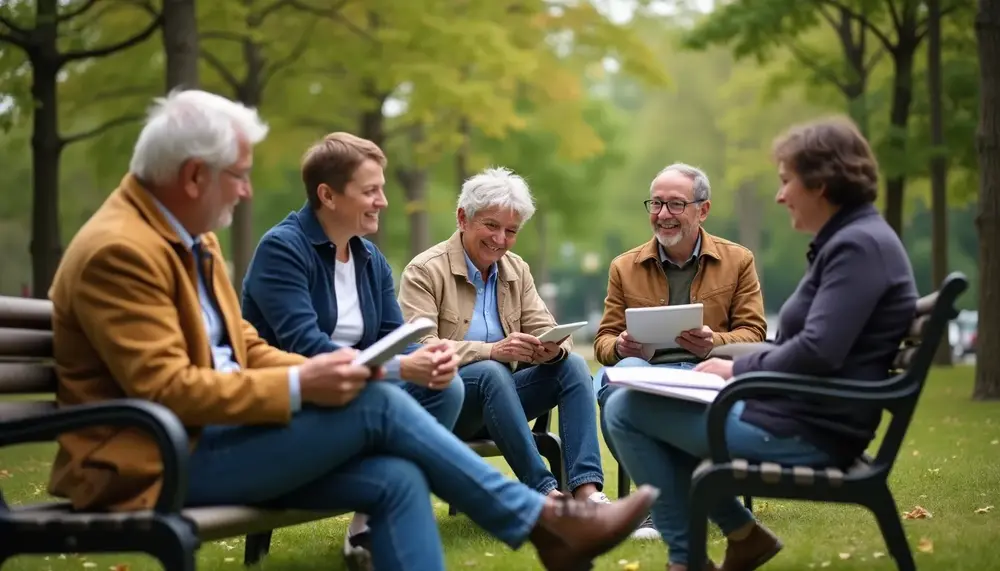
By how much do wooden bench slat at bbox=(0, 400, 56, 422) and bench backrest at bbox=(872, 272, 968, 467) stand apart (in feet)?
8.55

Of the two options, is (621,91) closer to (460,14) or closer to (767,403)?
(460,14)

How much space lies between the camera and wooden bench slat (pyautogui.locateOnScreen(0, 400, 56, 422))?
389 cm

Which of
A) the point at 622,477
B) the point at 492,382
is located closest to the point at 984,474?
the point at 622,477

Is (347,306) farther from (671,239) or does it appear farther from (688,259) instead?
(688,259)

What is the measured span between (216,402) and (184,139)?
781 mm

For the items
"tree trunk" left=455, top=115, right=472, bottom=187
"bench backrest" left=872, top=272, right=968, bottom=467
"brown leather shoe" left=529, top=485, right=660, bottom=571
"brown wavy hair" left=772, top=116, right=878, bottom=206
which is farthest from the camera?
"tree trunk" left=455, top=115, right=472, bottom=187

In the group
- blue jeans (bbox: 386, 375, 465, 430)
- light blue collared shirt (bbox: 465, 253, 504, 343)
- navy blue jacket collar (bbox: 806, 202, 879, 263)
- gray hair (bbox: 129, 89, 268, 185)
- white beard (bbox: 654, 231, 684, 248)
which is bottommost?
blue jeans (bbox: 386, 375, 465, 430)

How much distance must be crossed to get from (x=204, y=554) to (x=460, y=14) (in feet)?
50.1

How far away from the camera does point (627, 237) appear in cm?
5012

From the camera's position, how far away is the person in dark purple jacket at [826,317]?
436cm

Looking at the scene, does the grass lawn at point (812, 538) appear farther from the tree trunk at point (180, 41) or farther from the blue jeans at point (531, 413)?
the tree trunk at point (180, 41)

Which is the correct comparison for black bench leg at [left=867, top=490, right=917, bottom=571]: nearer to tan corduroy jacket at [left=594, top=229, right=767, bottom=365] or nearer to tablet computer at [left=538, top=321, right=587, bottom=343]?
tablet computer at [left=538, top=321, right=587, bottom=343]

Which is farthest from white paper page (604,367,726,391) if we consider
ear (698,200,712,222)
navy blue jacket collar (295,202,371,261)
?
ear (698,200,712,222)

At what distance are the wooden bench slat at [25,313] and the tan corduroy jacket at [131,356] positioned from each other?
0.26 metres
